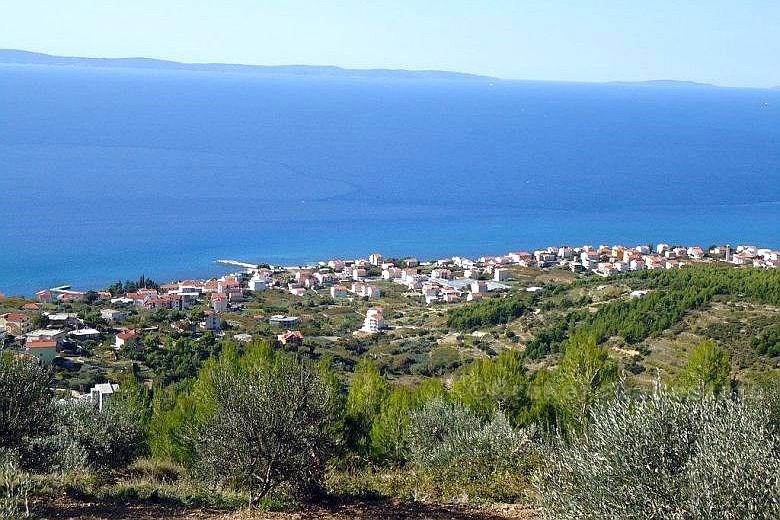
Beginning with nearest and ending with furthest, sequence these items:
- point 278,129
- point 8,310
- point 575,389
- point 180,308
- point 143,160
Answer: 1. point 575,389
2. point 8,310
3. point 180,308
4. point 143,160
5. point 278,129

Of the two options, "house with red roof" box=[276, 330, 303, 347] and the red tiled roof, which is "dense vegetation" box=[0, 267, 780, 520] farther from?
"house with red roof" box=[276, 330, 303, 347]

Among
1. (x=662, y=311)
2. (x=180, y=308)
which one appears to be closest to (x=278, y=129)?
(x=180, y=308)

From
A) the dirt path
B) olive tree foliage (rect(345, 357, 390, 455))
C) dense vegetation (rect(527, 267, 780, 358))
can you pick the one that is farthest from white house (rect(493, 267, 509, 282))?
the dirt path

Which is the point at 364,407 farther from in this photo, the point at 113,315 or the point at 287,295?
the point at 287,295

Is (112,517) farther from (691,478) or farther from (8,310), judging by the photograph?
(8,310)

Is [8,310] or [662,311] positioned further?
[8,310]

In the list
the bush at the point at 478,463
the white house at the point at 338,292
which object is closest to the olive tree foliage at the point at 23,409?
the bush at the point at 478,463
